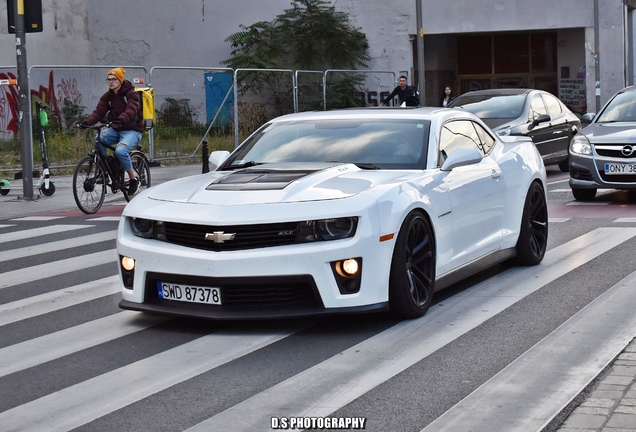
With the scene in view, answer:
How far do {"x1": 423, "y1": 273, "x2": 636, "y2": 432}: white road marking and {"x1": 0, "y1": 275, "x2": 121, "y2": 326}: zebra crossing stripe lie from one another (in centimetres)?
364

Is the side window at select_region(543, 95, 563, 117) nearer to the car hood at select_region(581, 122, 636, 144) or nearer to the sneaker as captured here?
the car hood at select_region(581, 122, 636, 144)

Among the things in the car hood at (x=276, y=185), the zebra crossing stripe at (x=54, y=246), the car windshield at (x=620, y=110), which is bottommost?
the zebra crossing stripe at (x=54, y=246)

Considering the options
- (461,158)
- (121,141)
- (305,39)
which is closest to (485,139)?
(461,158)

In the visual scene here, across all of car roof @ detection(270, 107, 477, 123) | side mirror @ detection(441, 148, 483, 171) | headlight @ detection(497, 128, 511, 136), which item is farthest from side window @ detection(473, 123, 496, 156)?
headlight @ detection(497, 128, 511, 136)

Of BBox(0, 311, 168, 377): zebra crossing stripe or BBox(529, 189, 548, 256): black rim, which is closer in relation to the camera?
BBox(0, 311, 168, 377): zebra crossing stripe

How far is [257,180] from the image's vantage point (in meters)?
7.44

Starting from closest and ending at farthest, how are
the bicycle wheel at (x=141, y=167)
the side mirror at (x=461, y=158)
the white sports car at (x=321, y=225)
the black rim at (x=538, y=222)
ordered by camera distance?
the white sports car at (x=321, y=225), the side mirror at (x=461, y=158), the black rim at (x=538, y=222), the bicycle wheel at (x=141, y=167)

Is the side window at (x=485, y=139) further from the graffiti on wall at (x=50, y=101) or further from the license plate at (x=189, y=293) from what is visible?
the graffiti on wall at (x=50, y=101)

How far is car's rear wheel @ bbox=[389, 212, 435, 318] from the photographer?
701 cm

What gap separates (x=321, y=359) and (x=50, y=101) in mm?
17512

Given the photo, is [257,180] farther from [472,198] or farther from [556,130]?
[556,130]

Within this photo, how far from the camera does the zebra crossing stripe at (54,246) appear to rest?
11133 mm

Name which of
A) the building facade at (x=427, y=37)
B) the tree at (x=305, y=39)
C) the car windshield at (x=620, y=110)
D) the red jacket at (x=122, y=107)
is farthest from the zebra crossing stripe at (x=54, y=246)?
the tree at (x=305, y=39)

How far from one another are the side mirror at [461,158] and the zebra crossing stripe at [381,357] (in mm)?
976
